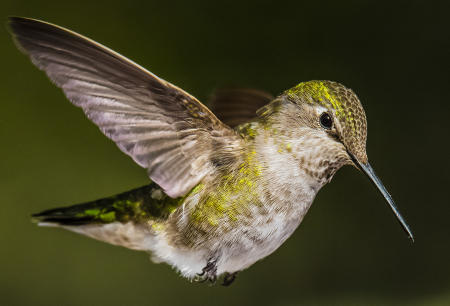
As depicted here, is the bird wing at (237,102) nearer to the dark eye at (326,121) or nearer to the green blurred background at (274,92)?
the dark eye at (326,121)

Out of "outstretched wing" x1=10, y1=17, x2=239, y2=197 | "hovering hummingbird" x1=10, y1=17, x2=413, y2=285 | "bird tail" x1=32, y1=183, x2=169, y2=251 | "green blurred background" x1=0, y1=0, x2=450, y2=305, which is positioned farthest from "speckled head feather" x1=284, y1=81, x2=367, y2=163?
"green blurred background" x1=0, y1=0, x2=450, y2=305

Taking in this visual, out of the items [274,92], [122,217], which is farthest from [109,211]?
[274,92]

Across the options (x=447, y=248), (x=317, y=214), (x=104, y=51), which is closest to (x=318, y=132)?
(x=104, y=51)

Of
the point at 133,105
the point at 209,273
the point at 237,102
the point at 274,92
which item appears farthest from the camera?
the point at 274,92

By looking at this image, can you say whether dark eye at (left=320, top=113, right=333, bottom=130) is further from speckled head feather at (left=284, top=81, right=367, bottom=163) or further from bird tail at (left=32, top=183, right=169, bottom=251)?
bird tail at (left=32, top=183, right=169, bottom=251)

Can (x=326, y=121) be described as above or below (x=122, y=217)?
above

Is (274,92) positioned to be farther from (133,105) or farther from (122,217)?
(133,105)

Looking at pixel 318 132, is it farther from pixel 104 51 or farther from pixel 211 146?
pixel 104 51

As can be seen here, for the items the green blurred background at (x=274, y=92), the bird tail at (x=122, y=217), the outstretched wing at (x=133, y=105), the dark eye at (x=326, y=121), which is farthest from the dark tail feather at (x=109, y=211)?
the green blurred background at (x=274, y=92)
